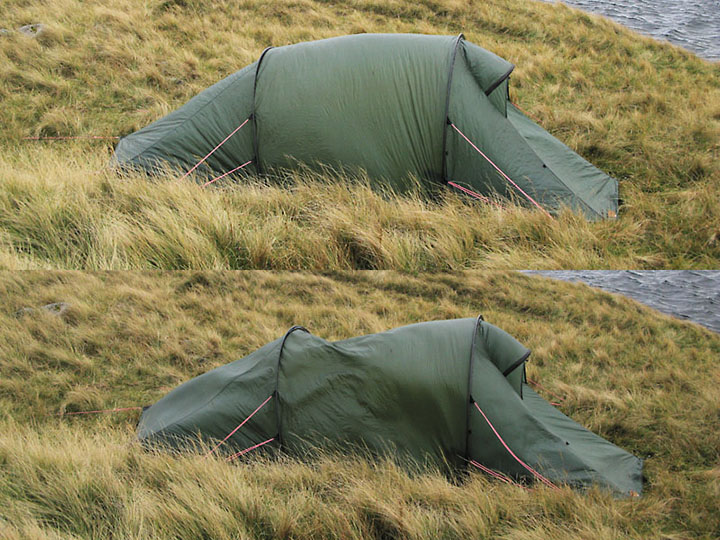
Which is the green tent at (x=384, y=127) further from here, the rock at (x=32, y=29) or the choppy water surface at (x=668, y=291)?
the rock at (x=32, y=29)

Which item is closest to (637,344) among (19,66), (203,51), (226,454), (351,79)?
(351,79)

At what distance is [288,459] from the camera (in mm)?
6465

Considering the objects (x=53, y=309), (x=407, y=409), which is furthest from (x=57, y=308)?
(x=407, y=409)

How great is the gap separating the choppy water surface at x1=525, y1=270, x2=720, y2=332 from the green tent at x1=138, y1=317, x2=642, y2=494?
3.93 meters

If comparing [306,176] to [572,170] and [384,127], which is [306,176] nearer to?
[384,127]

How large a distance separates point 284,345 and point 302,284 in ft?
14.6

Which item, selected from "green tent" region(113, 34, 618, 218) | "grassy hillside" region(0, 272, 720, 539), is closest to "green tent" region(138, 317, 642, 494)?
"grassy hillside" region(0, 272, 720, 539)

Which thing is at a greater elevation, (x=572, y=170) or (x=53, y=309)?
(x=572, y=170)

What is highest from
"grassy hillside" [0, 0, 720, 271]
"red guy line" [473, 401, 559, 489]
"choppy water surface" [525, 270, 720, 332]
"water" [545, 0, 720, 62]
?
"water" [545, 0, 720, 62]

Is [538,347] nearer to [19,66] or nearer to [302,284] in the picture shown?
[302,284]

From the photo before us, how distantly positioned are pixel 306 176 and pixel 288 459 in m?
3.55

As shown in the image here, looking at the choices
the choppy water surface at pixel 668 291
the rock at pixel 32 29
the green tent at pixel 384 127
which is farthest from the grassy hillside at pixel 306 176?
the choppy water surface at pixel 668 291

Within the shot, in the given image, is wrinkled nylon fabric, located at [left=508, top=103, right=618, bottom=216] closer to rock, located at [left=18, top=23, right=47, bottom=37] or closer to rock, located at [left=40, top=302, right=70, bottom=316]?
rock, located at [left=40, top=302, right=70, bottom=316]

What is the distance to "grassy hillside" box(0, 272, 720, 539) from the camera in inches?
161
